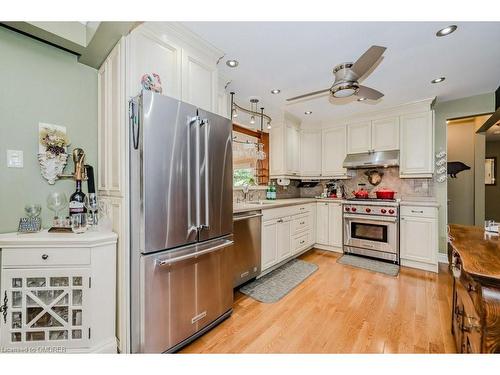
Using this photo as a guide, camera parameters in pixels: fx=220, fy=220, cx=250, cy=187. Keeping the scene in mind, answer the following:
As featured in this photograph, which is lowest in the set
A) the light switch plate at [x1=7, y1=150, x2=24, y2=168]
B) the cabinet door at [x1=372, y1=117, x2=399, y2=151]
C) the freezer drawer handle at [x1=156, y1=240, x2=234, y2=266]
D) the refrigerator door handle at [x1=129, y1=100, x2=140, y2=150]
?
the freezer drawer handle at [x1=156, y1=240, x2=234, y2=266]

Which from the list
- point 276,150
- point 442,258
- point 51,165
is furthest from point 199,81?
point 442,258

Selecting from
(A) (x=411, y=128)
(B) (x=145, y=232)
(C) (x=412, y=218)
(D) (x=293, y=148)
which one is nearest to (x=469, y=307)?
(B) (x=145, y=232)

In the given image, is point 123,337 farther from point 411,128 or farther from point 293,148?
point 411,128

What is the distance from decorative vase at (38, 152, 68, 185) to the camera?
177cm

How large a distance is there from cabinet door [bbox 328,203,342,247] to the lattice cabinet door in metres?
3.61

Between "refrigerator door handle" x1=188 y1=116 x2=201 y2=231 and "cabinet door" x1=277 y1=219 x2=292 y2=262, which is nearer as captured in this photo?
"refrigerator door handle" x1=188 y1=116 x2=201 y2=231

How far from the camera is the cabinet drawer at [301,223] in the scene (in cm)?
350

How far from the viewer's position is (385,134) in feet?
12.3

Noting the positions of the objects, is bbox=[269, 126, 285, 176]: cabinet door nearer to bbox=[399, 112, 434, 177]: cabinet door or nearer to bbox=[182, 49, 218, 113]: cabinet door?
bbox=[399, 112, 434, 177]: cabinet door

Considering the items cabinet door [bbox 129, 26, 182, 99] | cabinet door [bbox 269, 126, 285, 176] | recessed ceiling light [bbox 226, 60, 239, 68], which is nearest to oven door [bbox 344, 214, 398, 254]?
cabinet door [bbox 269, 126, 285, 176]

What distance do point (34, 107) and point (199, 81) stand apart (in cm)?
132

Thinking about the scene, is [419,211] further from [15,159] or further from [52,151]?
[15,159]
